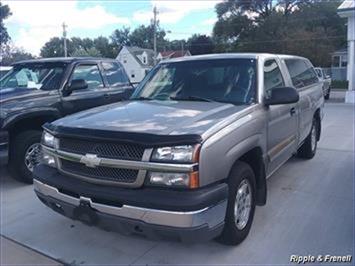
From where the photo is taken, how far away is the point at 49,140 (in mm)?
3688

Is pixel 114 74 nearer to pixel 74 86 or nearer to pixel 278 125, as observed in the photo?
pixel 74 86

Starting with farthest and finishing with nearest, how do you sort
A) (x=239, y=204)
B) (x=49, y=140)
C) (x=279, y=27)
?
1. (x=279, y=27)
2. (x=49, y=140)
3. (x=239, y=204)

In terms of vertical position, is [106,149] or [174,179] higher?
[106,149]

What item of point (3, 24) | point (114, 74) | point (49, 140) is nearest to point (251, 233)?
point (49, 140)

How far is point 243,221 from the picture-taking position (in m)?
3.68

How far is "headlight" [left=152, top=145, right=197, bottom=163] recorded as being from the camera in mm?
2885

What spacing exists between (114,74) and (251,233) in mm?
4761

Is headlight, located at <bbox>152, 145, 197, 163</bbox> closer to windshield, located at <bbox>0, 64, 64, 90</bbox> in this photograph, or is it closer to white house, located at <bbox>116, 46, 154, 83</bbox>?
windshield, located at <bbox>0, 64, 64, 90</bbox>

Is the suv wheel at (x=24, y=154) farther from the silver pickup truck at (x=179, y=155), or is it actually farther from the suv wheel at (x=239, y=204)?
the suv wheel at (x=239, y=204)

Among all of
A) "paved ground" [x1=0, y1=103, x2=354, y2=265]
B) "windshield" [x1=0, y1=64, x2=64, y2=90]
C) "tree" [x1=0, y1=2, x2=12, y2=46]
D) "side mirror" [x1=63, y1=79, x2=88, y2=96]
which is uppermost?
"tree" [x1=0, y1=2, x2=12, y2=46]

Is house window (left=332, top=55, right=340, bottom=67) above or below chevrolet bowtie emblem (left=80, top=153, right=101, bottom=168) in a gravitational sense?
below

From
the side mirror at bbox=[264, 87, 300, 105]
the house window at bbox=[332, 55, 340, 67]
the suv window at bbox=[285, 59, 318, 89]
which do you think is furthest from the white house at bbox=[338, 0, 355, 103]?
the house window at bbox=[332, 55, 340, 67]

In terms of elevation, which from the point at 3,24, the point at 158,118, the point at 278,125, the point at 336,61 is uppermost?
the point at 3,24

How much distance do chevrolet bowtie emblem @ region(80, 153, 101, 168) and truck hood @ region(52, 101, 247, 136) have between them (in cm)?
25
